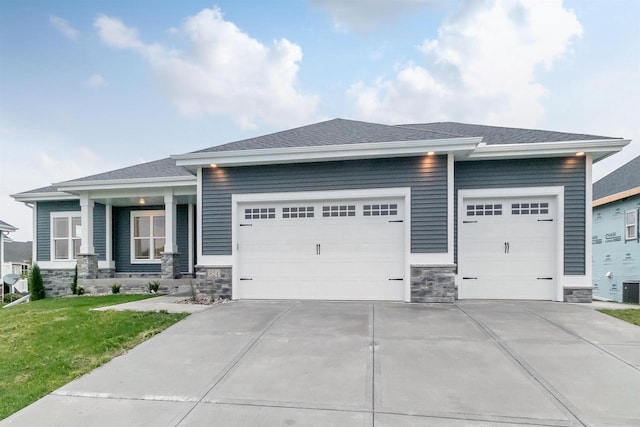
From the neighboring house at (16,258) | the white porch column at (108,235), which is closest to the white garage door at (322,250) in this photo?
the white porch column at (108,235)

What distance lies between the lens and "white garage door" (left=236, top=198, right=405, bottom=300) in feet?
23.0

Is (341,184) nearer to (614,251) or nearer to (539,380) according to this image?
(539,380)

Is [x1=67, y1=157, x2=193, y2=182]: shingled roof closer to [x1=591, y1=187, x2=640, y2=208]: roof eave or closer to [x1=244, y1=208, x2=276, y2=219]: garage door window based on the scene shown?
[x1=244, y1=208, x2=276, y2=219]: garage door window

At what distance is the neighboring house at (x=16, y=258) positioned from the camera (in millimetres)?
27172

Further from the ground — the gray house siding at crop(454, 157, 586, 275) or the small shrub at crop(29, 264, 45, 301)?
the gray house siding at crop(454, 157, 586, 275)

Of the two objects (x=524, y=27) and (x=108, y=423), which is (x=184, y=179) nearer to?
(x=108, y=423)

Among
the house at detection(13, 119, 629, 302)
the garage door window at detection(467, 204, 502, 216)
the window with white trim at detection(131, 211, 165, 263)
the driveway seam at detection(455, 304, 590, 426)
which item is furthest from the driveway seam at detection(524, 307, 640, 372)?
the window with white trim at detection(131, 211, 165, 263)

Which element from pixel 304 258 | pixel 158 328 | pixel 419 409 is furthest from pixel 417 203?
pixel 158 328

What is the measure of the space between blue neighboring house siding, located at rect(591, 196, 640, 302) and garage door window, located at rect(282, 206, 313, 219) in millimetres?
11286

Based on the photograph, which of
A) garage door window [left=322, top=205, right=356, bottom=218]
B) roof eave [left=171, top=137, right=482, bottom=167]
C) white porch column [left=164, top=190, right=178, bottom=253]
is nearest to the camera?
roof eave [left=171, top=137, right=482, bottom=167]

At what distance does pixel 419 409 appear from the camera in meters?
2.75

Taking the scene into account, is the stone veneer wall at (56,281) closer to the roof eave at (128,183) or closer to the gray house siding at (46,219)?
the gray house siding at (46,219)

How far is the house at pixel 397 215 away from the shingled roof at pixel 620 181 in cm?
696

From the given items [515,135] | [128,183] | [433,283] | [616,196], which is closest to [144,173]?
[128,183]
